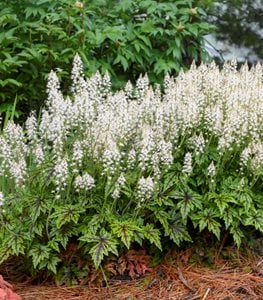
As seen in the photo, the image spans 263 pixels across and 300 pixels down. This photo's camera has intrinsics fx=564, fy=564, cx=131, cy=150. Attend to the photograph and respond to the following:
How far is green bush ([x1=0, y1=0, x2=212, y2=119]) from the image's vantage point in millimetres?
4871

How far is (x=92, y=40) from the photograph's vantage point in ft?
16.3

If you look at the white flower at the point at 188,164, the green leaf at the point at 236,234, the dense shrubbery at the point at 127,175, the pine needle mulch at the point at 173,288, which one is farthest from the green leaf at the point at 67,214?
the green leaf at the point at 236,234

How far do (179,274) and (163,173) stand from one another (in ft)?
1.96

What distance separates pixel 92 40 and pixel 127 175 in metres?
2.05

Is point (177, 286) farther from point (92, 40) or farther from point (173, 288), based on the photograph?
point (92, 40)

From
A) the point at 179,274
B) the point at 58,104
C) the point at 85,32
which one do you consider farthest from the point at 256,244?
the point at 85,32

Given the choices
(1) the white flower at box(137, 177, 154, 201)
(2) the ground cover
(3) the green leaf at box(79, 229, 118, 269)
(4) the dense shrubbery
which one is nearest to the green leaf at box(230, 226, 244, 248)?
(4) the dense shrubbery

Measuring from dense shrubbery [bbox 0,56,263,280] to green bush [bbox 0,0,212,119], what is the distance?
139 centimetres

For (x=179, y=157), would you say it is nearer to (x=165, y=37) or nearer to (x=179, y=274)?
(x=179, y=274)

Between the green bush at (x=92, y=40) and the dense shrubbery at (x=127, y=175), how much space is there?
1.39 m

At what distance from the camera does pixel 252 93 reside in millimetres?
3605

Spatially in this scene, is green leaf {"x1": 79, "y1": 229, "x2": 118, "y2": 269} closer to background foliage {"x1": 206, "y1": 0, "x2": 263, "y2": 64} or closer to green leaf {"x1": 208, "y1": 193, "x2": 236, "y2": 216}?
green leaf {"x1": 208, "y1": 193, "x2": 236, "y2": 216}

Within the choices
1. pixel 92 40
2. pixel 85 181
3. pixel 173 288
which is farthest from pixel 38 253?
pixel 92 40

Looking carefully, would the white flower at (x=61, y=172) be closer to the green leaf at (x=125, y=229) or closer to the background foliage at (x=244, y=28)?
the green leaf at (x=125, y=229)
